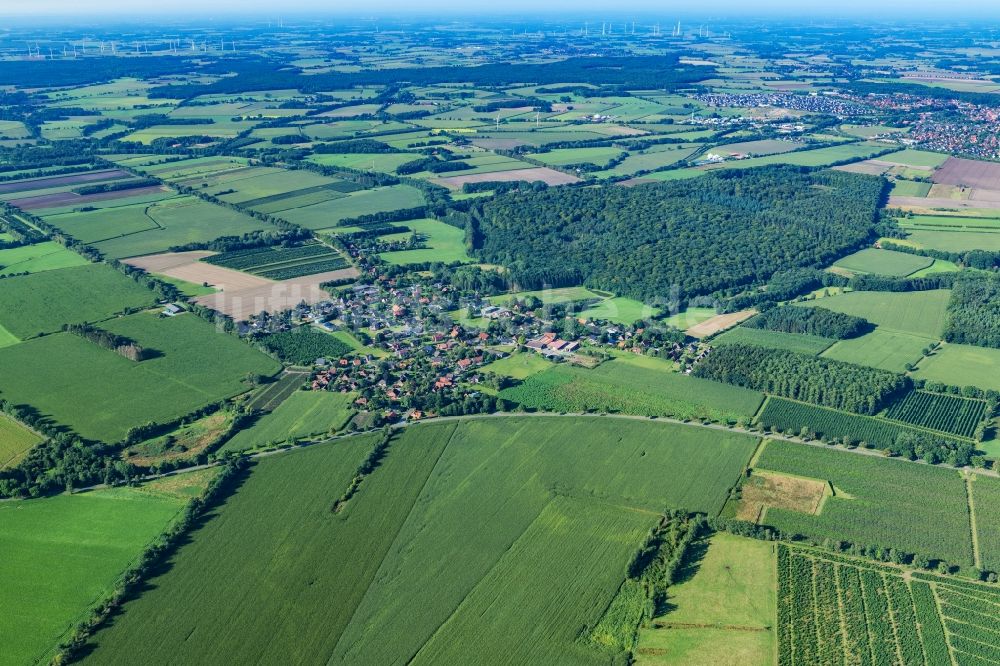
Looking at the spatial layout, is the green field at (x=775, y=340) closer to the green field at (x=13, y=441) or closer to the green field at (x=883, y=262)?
the green field at (x=883, y=262)

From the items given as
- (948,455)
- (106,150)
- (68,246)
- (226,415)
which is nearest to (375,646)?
(226,415)

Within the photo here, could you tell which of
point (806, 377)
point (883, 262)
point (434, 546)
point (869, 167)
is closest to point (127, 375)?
point (434, 546)

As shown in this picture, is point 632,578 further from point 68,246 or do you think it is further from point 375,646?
point 68,246

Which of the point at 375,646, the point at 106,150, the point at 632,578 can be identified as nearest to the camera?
the point at 375,646

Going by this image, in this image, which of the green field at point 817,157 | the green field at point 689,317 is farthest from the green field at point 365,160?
the green field at point 689,317

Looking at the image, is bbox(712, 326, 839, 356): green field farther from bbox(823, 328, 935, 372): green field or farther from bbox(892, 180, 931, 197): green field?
bbox(892, 180, 931, 197): green field

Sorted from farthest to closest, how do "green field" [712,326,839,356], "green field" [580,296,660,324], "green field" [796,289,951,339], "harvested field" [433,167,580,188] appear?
1. "harvested field" [433,167,580,188]
2. "green field" [580,296,660,324]
3. "green field" [796,289,951,339]
4. "green field" [712,326,839,356]

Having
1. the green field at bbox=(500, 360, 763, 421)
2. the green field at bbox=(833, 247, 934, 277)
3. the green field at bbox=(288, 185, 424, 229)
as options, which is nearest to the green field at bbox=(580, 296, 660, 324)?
the green field at bbox=(500, 360, 763, 421)
